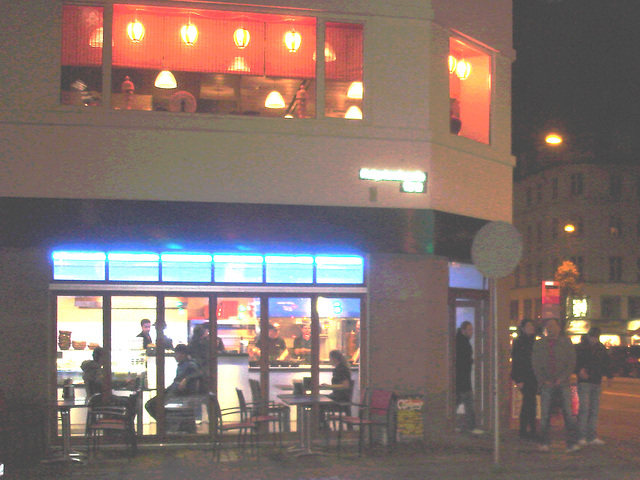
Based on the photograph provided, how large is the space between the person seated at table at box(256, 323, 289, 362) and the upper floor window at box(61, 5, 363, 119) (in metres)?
3.21

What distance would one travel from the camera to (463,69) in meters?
12.7

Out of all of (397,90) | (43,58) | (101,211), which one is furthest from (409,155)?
(43,58)

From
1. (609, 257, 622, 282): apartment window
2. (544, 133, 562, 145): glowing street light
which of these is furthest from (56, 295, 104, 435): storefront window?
(609, 257, 622, 282): apartment window

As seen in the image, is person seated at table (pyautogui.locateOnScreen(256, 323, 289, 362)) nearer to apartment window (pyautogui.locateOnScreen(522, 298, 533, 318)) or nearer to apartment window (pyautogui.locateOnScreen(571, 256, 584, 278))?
apartment window (pyautogui.locateOnScreen(571, 256, 584, 278))

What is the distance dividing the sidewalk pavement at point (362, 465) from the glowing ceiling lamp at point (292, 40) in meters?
5.79

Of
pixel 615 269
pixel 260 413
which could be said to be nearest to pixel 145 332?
pixel 260 413

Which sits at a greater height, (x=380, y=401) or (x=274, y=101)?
(x=274, y=101)

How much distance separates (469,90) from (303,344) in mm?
4961

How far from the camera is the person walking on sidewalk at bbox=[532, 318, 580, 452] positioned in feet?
36.1

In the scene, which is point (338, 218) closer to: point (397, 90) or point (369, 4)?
point (397, 90)

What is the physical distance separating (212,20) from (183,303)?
4125 mm

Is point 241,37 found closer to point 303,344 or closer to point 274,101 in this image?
point 274,101

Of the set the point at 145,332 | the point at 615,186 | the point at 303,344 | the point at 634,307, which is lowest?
the point at 634,307

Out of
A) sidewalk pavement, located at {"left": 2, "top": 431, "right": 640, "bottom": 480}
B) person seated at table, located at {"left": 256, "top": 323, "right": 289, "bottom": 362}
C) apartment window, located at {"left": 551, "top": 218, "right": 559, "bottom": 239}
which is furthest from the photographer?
apartment window, located at {"left": 551, "top": 218, "right": 559, "bottom": 239}
